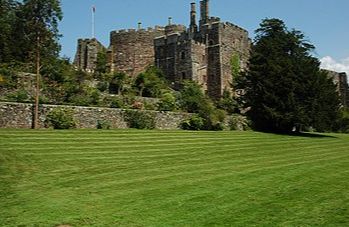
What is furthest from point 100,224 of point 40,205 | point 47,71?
point 47,71

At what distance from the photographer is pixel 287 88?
30.9m

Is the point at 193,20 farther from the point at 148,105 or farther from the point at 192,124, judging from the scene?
the point at 192,124

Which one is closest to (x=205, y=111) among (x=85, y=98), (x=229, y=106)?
(x=85, y=98)

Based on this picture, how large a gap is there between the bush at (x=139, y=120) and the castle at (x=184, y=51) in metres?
18.9

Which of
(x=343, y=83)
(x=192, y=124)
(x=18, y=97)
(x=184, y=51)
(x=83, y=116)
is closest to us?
(x=83, y=116)

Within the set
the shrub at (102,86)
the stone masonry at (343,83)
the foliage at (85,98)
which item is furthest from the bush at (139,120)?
the stone masonry at (343,83)

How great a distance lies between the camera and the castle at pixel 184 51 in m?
45.9

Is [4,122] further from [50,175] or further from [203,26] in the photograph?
[203,26]

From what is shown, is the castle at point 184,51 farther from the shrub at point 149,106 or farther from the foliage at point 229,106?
the shrub at point 149,106

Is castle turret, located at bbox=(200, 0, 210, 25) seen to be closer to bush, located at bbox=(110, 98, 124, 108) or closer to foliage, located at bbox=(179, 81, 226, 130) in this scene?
foliage, located at bbox=(179, 81, 226, 130)

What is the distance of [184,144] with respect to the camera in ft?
61.8

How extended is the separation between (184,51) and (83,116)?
2453 centimetres

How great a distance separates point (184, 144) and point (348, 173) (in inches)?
322

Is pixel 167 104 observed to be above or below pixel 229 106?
below
